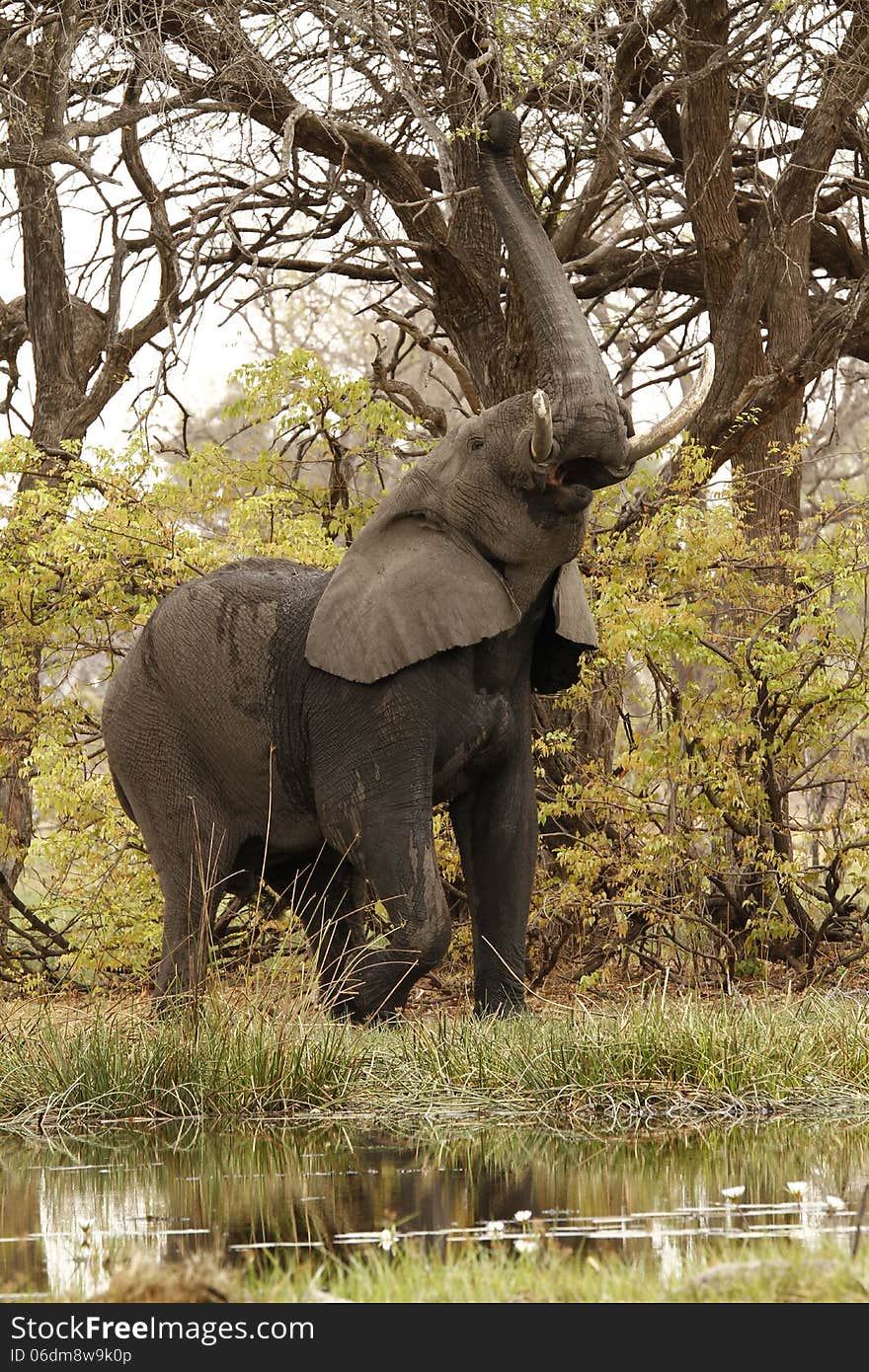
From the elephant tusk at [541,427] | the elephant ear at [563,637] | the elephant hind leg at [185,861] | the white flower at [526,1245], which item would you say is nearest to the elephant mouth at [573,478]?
the elephant tusk at [541,427]

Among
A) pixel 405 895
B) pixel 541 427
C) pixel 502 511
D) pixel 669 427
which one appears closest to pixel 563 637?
pixel 502 511

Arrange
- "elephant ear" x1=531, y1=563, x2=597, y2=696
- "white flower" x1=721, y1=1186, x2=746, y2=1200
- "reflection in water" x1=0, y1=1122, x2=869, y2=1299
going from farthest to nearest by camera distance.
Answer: "elephant ear" x1=531, y1=563, x2=597, y2=696
"white flower" x1=721, y1=1186, x2=746, y2=1200
"reflection in water" x1=0, y1=1122, x2=869, y2=1299

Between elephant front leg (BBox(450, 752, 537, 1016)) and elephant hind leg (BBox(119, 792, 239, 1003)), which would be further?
elephant hind leg (BBox(119, 792, 239, 1003))

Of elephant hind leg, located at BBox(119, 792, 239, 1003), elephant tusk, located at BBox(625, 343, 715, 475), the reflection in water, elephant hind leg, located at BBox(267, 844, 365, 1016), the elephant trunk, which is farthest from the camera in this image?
elephant hind leg, located at BBox(267, 844, 365, 1016)

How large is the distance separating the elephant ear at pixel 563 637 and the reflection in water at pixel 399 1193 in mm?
2722

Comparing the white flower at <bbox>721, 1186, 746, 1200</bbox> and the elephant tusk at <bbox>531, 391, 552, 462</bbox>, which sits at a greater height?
the elephant tusk at <bbox>531, 391, 552, 462</bbox>

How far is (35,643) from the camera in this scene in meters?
12.0

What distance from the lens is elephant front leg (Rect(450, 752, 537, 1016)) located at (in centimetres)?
855

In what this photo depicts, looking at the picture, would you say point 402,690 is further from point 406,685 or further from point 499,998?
point 499,998

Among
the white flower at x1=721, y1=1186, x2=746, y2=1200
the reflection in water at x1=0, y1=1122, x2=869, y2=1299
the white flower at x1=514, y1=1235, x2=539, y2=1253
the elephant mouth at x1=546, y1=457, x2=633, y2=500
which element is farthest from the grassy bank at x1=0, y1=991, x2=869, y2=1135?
the elephant mouth at x1=546, y1=457, x2=633, y2=500

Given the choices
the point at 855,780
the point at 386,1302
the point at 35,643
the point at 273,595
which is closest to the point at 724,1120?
the point at 386,1302

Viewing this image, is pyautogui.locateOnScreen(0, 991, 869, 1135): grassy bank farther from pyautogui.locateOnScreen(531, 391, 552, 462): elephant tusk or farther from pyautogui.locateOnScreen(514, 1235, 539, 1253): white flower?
pyautogui.locateOnScreen(531, 391, 552, 462): elephant tusk

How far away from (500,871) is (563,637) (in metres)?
1.10

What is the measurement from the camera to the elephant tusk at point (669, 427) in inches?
317
